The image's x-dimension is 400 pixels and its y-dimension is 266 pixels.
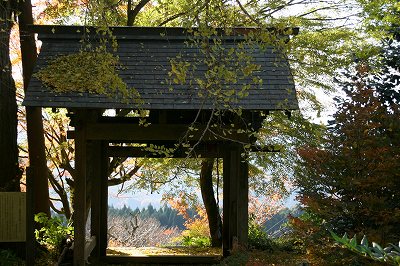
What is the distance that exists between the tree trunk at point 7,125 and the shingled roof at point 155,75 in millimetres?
1476

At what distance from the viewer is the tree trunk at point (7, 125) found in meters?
9.98

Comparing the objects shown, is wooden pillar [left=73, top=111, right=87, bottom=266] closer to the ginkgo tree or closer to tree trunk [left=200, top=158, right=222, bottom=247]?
the ginkgo tree

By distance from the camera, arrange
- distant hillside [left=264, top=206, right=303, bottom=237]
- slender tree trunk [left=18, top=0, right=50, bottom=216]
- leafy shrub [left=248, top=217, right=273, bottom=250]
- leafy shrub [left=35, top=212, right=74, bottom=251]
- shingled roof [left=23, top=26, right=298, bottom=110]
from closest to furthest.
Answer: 1. shingled roof [left=23, top=26, right=298, bottom=110]
2. leafy shrub [left=35, top=212, right=74, bottom=251]
3. slender tree trunk [left=18, top=0, right=50, bottom=216]
4. leafy shrub [left=248, top=217, right=273, bottom=250]
5. distant hillside [left=264, top=206, right=303, bottom=237]

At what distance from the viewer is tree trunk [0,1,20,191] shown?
9977 millimetres

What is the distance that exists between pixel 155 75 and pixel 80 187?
1.82 m

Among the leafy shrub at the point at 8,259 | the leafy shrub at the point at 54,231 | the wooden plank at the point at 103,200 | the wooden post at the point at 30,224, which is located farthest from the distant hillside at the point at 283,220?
the leafy shrub at the point at 8,259

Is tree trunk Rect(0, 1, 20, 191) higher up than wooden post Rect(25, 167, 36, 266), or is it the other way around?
tree trunk Rect(0, 1, 20, 191)

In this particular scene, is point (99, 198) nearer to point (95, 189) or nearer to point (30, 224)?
point (95, 189)

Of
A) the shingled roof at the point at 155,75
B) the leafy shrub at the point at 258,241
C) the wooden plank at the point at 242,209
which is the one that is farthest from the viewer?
the leafy shrub at the point at 258,241

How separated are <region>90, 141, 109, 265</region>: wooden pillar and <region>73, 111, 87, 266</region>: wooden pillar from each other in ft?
6.09

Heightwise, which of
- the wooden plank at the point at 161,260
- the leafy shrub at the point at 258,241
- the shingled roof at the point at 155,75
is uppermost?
the shingled roof at the point at 155,75

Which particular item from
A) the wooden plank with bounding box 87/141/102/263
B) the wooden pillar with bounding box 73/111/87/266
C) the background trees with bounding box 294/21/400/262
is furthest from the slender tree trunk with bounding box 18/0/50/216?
the background trees with bounding box 294/21/400/262

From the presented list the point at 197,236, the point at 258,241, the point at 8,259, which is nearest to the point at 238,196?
→ the point at 258,241

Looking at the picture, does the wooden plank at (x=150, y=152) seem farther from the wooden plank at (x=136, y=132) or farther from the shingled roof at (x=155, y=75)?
the shingled roof at (x=155, y=75)
